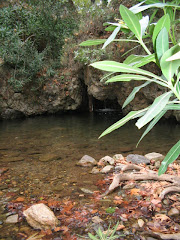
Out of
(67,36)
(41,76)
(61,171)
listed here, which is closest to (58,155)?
(61,171)

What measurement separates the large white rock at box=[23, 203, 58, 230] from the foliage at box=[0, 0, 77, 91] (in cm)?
672

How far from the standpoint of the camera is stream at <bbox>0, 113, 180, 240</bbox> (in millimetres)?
2143

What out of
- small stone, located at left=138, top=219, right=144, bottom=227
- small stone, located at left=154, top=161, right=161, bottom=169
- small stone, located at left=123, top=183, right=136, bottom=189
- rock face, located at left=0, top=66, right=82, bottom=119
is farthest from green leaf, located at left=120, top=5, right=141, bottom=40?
rock face, located at left=0, top=66, right=82, bottom=119

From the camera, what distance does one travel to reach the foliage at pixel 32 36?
24.9ft

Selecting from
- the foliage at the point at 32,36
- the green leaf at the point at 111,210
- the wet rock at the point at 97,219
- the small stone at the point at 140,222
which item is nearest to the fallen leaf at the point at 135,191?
the green leaf at the point at 111,210

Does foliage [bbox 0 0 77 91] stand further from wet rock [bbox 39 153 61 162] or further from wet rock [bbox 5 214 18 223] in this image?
wet rock [bbox 5 214 18 223]

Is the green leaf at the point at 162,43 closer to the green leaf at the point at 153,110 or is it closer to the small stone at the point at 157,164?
the green leaf at the point at 153,110

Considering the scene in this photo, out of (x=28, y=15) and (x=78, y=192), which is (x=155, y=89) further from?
(x=28, y=15)

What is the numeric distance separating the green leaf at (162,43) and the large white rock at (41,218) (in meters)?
1.48

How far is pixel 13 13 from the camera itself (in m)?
8.17

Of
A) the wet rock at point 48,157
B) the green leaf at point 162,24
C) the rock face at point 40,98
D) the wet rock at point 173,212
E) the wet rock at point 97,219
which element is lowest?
the wet rock at point 48,157

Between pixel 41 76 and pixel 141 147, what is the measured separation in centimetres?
585

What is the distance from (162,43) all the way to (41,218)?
156 centimetres

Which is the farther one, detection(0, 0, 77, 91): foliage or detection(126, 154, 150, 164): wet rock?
detection(0, 0, 77, 91): foliage
